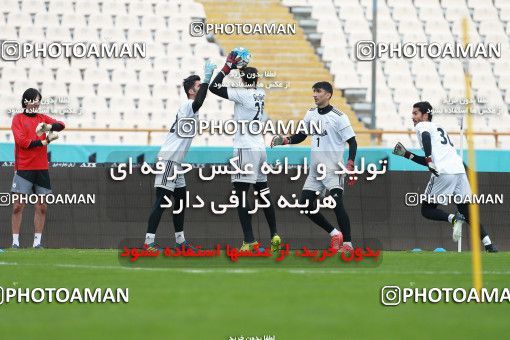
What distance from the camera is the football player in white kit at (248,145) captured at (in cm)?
1398

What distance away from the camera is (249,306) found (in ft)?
26.5

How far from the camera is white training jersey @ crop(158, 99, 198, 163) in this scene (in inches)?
558

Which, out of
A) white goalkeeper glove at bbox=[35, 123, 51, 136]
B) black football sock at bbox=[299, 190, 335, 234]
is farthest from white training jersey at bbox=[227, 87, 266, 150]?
white goalkeeper glove at bbox=[35, 123, 51, 136]

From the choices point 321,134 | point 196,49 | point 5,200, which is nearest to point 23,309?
point 321,134

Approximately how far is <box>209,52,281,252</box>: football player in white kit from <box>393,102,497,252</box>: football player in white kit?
2.50 meters

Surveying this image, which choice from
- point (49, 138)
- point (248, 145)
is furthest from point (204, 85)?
point (49, 138)

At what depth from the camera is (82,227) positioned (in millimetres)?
17906

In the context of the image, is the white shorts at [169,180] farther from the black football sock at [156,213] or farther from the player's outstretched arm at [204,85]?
the player's outstretched arm at [204,85]

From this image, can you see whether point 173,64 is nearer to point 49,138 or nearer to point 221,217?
point 221,217

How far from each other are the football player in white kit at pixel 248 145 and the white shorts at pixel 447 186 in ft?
9.60

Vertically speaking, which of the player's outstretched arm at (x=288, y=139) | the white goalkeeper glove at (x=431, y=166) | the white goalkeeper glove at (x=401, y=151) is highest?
the player's outstretched arm at (x=288, y=139)

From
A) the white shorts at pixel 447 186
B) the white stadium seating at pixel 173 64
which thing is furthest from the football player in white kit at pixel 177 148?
the white stadium seating at pixel 173 64

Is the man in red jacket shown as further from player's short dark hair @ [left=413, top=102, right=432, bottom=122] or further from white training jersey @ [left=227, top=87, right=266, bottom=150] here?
player's short dark hair @ [left=413, top=102, right=432, bottom=122]

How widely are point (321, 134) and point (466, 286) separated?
5.13 meters
